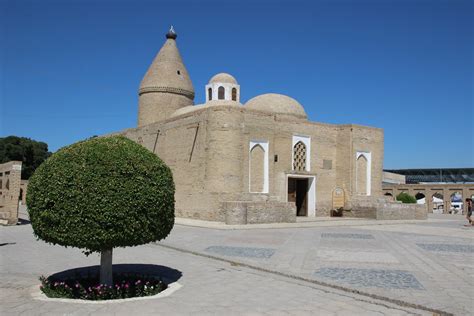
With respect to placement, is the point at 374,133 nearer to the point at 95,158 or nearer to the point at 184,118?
the point at 184,118

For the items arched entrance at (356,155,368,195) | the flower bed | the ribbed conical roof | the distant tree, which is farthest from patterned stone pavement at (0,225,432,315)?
the distant tree

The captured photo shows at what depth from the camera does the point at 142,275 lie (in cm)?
752

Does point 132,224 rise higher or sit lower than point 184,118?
lower

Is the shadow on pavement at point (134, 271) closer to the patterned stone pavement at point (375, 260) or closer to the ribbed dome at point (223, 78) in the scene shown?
A: the patterned stone pavement at point (375, 260)

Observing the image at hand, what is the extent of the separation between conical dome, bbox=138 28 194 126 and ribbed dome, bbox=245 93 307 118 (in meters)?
4.61

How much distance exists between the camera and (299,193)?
26703 mm

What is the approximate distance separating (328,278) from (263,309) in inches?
90.3

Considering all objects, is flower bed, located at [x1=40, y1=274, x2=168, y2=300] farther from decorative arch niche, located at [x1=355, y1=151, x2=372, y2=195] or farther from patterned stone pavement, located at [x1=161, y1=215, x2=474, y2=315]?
decorative arch niche, located at [x1=355, y1=151, x2=372, y2=195]

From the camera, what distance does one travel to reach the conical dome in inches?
1202

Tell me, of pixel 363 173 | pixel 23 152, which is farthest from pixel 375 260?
pixel 23 152

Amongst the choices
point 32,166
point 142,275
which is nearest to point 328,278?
point 142,275

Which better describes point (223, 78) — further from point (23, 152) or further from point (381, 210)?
point (23, 152)

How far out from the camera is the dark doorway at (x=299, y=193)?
25906 mm

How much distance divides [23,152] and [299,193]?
3962 centimetres
